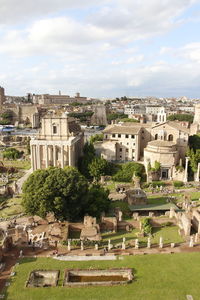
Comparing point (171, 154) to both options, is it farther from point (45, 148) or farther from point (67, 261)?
point (67, 261)

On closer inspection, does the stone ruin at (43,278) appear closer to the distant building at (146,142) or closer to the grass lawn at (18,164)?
the distant building at (146,142)

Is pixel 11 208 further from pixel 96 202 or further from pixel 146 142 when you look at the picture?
pixel 146 142

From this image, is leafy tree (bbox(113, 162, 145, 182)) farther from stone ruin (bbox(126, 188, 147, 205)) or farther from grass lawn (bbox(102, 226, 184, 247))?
grass lawn (bbox(102, 226, 184, 247))

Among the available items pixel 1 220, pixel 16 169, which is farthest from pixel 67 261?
pixel 16 169

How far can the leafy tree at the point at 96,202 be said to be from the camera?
1443 inches

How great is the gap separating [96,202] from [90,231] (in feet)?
20.8

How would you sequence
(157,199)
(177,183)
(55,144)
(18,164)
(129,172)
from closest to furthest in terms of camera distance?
(157,199), (177,183), (129,172), (55,144), (18,164)

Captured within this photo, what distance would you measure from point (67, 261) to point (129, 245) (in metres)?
7.32

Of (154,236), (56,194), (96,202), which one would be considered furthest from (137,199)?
(56,194)

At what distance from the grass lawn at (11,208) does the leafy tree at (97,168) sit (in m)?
16.0

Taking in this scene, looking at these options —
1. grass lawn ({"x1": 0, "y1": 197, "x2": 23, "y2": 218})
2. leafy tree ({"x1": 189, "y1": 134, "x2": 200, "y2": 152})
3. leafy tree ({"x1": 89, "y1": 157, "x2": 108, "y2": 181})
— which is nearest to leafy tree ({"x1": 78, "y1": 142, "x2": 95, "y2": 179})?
leafy tree ({"x1": 89, "y1": 157, "x2": 108, "y2": 181})

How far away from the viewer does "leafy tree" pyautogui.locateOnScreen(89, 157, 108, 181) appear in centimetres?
5425

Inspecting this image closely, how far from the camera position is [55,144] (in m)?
56.3

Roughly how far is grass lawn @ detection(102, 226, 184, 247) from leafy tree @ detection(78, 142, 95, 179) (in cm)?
2451
